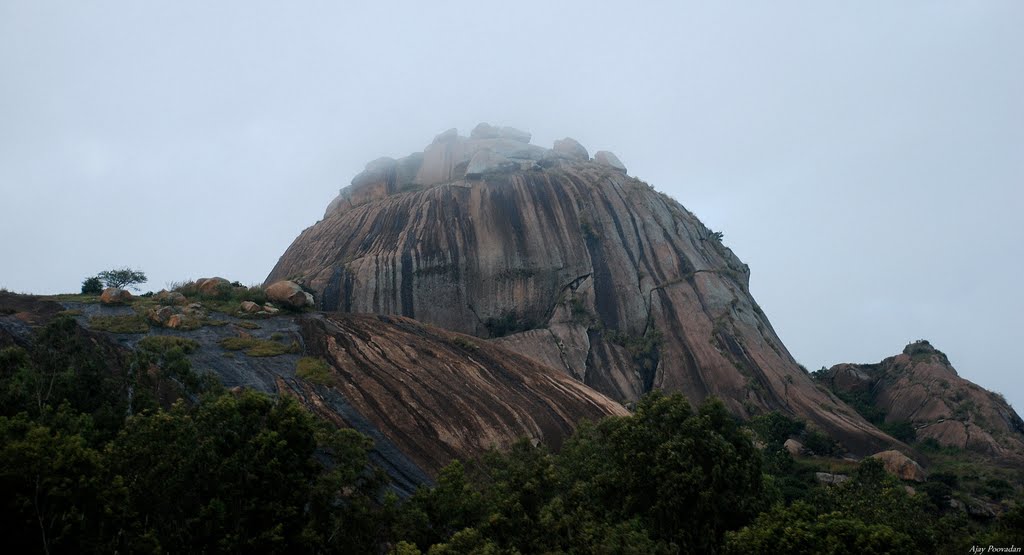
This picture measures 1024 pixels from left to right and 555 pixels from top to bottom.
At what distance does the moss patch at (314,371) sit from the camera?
3922 centimetres

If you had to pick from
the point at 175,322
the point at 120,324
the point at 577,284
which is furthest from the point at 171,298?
the point at 577,284

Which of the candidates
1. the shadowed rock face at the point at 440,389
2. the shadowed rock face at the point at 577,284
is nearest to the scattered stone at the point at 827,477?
the shadowed rock face at the point at 577,284

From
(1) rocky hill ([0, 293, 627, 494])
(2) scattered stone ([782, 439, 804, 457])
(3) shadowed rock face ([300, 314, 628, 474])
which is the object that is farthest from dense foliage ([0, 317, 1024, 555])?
(2) scattered stone ([782, 439, 804, 457])

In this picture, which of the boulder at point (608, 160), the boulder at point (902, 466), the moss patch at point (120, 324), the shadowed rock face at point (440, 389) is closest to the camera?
the shadowed rock face at point (440, 389)

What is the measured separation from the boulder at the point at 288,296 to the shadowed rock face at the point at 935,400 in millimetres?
52071

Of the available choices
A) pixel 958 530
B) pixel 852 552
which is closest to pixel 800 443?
pixel 958 530

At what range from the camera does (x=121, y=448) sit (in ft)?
73.2

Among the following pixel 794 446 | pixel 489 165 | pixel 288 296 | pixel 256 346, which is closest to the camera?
pixel 256 346

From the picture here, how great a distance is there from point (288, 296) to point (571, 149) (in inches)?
2011

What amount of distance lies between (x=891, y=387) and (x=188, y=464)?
66064mm

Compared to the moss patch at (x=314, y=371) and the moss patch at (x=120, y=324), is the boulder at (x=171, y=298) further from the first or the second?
the moss patch at (x=314, y=371)

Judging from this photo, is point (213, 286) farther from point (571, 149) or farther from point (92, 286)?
point (571, 149)

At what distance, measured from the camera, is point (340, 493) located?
27.5m

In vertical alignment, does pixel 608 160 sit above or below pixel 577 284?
above
